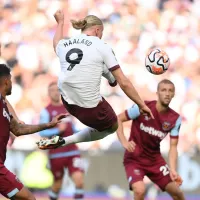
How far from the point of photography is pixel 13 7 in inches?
607

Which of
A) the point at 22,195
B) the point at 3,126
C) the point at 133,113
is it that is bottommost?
the point at 22,195

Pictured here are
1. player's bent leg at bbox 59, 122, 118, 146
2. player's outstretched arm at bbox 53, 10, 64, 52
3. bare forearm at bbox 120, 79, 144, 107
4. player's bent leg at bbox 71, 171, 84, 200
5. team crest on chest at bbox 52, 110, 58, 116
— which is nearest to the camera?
bare forearm at bbox 120, 79, 144, 107

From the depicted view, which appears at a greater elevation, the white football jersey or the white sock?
the white football jersey

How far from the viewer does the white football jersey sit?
6945mm

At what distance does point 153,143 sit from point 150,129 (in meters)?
0.21

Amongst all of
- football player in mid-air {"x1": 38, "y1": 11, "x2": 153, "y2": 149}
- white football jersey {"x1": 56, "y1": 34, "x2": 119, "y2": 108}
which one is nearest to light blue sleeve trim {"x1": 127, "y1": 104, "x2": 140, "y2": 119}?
football player in mid-air {"x1": 38, "y1": 11, "x2": 153, "y2": 149}

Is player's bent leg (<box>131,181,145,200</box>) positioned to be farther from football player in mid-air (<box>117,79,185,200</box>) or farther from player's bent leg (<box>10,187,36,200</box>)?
player's bent leg (<box>10,187,36,200</box>)

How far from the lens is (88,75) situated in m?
7.04

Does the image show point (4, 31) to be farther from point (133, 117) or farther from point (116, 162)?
point (133, 117)

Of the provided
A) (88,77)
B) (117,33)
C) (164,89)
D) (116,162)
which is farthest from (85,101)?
(117,33)

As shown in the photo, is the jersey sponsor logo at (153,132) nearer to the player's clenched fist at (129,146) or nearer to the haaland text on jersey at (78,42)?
the player's clenched fist at (129,146)

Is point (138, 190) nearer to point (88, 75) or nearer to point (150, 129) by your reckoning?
point (150, 129)

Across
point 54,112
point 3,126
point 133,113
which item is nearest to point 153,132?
point 133,113

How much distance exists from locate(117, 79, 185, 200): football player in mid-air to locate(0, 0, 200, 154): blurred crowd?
4.95m
